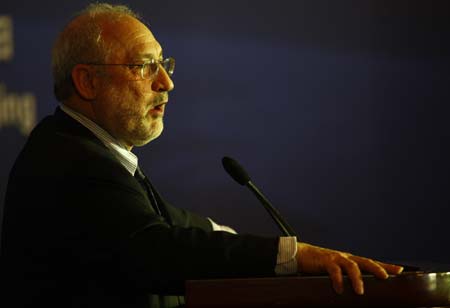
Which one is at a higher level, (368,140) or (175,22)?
(175,22)

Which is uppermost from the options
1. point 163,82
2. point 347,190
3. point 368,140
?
point 163,82

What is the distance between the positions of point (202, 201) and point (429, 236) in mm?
987

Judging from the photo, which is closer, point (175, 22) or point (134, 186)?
point (134, 186)

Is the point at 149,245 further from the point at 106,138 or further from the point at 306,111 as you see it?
the point at 306,111

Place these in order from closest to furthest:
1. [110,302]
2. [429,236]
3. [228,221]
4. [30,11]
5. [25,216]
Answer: [110,302] → [25,216] → [30,11] → [228,221] → [429,236]

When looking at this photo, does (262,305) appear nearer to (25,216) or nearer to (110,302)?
(110,302)

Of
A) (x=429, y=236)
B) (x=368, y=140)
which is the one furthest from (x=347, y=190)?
(x=429, y=236)

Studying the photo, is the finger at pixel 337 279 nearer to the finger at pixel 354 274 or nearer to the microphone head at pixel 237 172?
the finger at pixel 354 274

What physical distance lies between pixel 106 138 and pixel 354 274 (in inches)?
31.2

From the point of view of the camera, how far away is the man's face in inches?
68.3

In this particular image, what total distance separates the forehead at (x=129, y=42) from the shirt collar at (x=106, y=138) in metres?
0.18

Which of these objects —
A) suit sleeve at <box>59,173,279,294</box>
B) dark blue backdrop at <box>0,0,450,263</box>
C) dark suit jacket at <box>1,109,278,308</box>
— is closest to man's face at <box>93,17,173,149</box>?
dark suit jacket at <box>1,109,278,308</box>

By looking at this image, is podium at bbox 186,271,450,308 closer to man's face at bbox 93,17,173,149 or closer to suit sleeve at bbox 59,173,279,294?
suit sleeve at bbox 59,173,279,294

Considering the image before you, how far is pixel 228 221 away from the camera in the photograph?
110 inches
